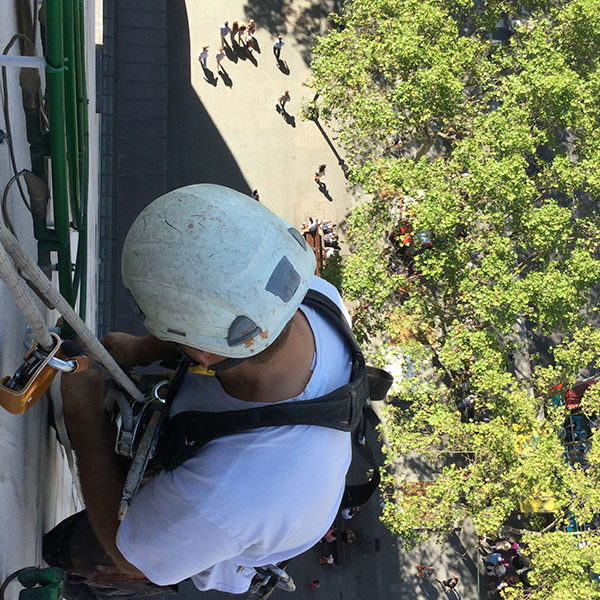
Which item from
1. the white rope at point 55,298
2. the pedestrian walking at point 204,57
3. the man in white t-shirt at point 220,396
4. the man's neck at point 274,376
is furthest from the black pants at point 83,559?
the pedestrian walking at point 204,57

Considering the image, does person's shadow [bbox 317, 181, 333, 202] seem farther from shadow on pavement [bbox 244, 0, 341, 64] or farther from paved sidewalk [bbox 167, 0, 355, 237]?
shadow on pavement [bbox 244, 0, 341, 64]

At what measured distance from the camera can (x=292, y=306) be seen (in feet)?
9.11

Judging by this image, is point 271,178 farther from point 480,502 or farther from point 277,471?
point 277,471

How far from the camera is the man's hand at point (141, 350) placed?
11.3 ft

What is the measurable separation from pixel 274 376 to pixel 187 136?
48.8 ft

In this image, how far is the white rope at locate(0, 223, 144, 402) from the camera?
210 centimetres

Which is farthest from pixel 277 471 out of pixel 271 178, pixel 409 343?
pixel 271 178

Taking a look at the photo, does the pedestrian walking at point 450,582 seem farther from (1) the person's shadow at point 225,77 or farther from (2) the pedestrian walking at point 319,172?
(1) the person's shadow at point 225,77

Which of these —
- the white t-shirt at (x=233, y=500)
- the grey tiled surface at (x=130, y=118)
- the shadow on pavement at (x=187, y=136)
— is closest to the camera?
the white t-shirt at (x=233, y=500)

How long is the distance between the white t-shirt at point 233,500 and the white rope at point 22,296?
0.82 meters

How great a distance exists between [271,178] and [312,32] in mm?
4607

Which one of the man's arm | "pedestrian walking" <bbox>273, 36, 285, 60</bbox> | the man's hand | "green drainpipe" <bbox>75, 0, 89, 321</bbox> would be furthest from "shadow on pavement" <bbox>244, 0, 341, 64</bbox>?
the man's arm

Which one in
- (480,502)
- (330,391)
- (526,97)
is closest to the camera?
(330,391)

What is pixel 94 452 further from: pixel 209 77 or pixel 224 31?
pixel 224 31
